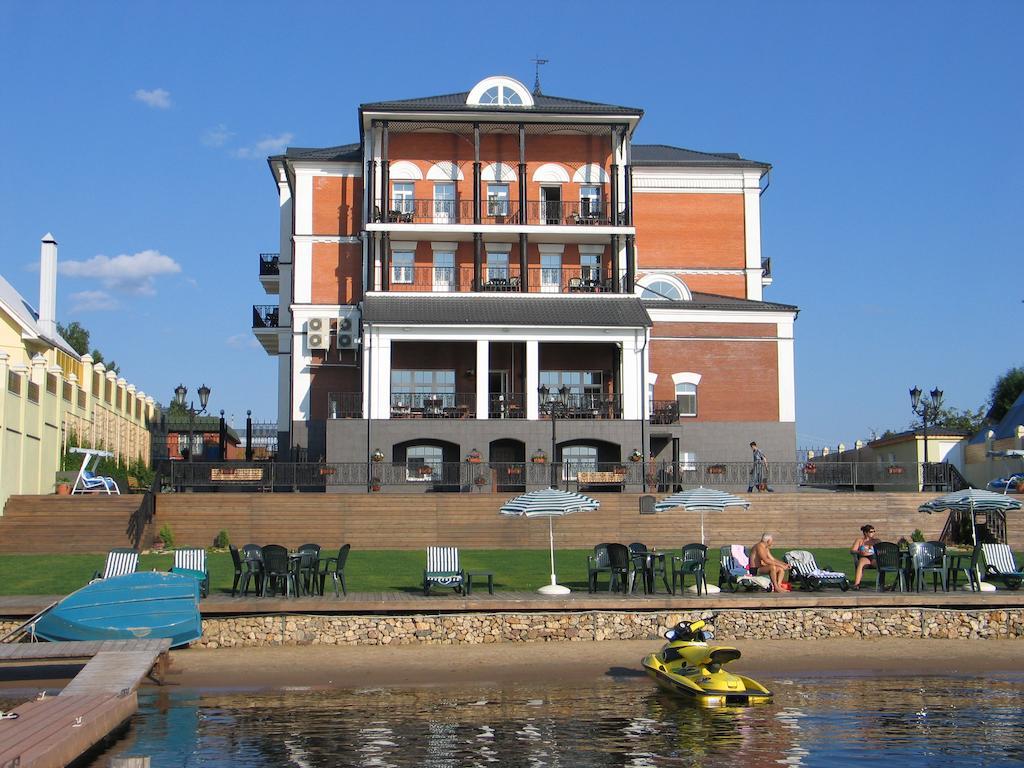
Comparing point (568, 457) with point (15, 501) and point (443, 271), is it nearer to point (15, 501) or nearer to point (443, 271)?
point (443, 271)

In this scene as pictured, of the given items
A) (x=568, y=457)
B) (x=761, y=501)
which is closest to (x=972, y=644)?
(x=761, y=501)

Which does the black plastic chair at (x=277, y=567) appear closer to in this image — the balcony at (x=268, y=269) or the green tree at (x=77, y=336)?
the balcony at (x=268, y=269)

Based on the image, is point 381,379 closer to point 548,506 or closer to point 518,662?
point 548,506

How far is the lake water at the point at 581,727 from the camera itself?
39.4 ft

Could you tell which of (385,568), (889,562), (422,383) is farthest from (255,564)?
(422,383)

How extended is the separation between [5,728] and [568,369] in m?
33.3

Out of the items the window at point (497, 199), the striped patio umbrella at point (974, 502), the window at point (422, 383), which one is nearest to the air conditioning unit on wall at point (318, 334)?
the window at point (422, 383)

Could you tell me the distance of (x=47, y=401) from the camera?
33.6 m

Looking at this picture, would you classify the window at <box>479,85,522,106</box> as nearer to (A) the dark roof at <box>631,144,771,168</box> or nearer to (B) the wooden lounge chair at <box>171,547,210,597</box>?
(A) the dark roof at <box>631,144,771,168</box>

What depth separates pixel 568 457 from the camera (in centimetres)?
4100

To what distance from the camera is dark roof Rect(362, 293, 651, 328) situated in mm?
40125

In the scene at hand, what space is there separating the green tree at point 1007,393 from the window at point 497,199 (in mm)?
44990

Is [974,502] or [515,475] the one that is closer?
[974,502]

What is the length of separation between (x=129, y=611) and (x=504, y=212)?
29416 millimetres
